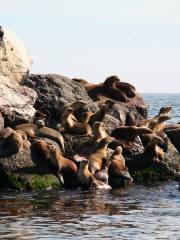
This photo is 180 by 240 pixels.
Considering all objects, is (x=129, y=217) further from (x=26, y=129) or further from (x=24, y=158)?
(x=26, y=129)

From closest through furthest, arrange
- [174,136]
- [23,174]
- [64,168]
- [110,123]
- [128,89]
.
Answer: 1. [23,174]
2. [64,168]
3. [110,123]
4. [174,136]
5. [128,89]

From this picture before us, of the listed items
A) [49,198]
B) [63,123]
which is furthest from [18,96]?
[49,198]

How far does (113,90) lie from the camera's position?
101ft

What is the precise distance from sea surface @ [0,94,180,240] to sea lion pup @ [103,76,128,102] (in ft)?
29.0

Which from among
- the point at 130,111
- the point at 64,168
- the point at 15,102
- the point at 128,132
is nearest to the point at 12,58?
the point at 15,102

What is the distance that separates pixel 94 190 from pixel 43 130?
10.9 feet

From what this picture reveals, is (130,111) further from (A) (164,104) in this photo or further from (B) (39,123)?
(A) (164,104)

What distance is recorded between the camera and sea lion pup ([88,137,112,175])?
21703mm

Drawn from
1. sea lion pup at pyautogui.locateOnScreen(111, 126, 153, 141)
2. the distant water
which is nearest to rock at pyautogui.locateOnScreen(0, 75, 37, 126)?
sea lion pup at pyautogui.locateOnScreen(111, 126, 153, 141)

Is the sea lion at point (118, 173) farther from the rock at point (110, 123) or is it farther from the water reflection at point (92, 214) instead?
the rock at point (110, 123)

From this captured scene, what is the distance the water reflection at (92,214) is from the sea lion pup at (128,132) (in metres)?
3.11

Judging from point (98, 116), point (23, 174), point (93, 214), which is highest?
point (98, 116)

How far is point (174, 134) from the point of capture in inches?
1063

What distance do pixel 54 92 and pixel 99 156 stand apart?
4852 mm
